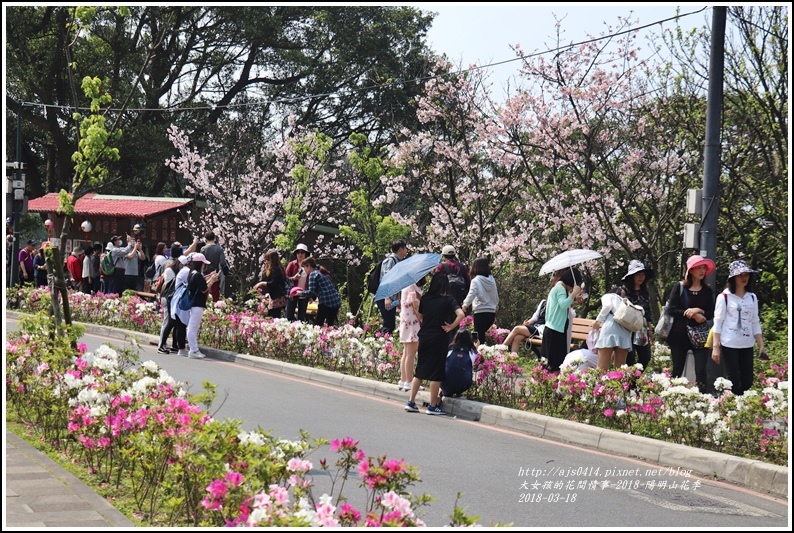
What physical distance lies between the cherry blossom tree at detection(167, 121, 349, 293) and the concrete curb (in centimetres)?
1340

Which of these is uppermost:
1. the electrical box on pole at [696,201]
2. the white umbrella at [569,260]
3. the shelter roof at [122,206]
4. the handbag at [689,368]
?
the electrical box on pole at [696,201]

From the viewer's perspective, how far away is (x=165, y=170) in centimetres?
4378

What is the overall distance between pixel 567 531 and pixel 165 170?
4043cm

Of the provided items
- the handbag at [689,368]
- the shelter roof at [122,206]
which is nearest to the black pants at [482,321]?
the handbag at [689,368]

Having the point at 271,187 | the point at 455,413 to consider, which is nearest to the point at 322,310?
the point at 455,413

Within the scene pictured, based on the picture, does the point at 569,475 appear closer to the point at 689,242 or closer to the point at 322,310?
the point at 689,242

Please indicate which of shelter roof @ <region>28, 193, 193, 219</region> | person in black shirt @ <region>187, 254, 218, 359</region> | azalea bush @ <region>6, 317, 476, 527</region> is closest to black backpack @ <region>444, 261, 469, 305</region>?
person in black shirt @ <region>187, 254, 218, 359</region>

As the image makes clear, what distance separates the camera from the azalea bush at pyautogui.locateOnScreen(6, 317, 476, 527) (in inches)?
198

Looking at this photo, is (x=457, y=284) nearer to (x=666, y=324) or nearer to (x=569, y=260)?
(x=569, y=260)

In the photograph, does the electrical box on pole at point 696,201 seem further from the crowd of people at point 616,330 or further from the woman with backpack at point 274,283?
the woman with backpack at point 274,283

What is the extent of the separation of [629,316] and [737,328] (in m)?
1.39

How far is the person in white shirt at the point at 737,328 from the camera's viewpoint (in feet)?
35.2

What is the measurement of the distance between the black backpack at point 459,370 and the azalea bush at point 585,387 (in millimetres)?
196

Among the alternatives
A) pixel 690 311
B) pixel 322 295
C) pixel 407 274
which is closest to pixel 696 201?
pixel 690 311
